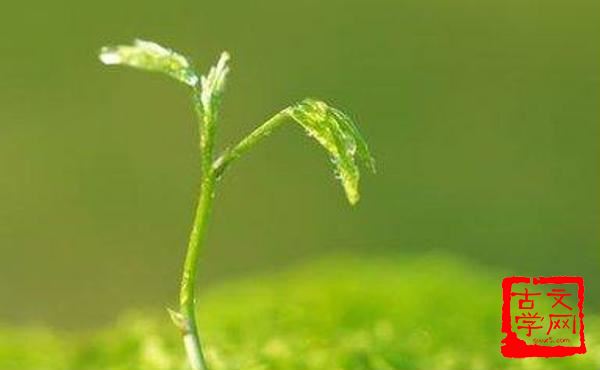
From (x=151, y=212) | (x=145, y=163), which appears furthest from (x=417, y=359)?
(x=145, y=163)

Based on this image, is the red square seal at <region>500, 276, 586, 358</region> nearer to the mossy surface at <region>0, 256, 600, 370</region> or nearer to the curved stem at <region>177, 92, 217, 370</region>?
the mossy surface at <region>0, 256, 600, 370</region>

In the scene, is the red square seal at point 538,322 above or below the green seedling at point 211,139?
above

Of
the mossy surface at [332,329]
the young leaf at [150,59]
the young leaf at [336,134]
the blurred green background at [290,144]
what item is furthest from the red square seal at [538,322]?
the blurred green background at [290,144]

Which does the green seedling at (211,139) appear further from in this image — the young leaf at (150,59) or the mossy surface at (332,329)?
the mossy surface at (332,329)

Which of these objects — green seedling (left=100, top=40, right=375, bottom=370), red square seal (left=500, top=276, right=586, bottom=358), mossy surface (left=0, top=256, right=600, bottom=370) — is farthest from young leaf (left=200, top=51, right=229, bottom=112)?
red square seal (left=500, top=276, right=586, bottom=358)

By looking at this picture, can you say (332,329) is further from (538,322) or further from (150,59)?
(150,59)

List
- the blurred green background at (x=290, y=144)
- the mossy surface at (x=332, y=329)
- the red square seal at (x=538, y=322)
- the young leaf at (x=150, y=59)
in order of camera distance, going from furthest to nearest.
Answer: the blurred green background at (x=290, y=144) → the red square seal at (x=538, y=322) → the mossy surface at (x=332, y=329) → the young leaf at (x=150, y=59)
